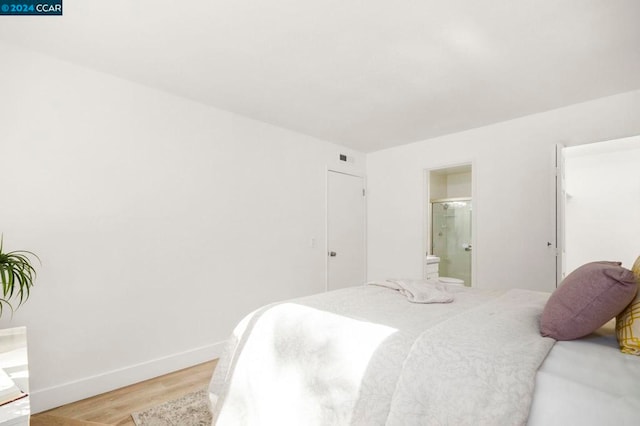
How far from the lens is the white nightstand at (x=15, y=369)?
95 centimetres

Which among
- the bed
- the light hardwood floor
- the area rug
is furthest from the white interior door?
the bed

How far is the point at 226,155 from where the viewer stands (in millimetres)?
3367

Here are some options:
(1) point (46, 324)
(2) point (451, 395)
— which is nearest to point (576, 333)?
(2) point (451, 395)

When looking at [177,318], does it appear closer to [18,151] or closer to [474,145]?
[18,151]

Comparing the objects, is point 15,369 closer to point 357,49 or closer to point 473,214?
point 357,49

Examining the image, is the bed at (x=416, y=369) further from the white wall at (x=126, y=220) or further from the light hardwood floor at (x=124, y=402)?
the white wall at (x=126, y=220)

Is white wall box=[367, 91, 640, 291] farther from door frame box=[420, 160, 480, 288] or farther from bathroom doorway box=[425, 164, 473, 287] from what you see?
bathroom doorway box=[425, 164, 473, 287]

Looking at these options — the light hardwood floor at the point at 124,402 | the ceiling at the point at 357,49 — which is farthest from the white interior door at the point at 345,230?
the light hardwood floor at the point at 124,402

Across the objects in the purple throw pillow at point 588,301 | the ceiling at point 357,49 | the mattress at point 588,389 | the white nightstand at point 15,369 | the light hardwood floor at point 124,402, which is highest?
the ceiling at point 357,49

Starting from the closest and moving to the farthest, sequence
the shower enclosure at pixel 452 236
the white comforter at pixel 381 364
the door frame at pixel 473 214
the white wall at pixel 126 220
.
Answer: the white comforter at pixel 381 364 → the white wall at pixel 126 220 → the door frame at pixel 473 214 → the shower enclosure at pixel 452 236

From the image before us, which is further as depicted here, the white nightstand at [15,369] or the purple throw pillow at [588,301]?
the purple throw pillow at [588,301]

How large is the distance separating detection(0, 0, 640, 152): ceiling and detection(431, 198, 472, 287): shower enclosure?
107 inches

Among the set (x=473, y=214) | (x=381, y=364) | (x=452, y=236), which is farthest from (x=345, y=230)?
(x=381, y=364)

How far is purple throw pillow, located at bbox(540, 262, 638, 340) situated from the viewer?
1.22 metres
